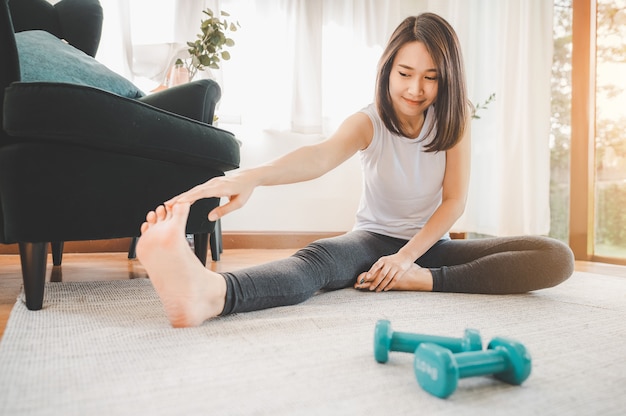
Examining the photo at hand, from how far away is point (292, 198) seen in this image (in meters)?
2.52

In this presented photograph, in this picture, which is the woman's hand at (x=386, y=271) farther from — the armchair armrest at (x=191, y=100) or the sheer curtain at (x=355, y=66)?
the sheer curtain at (x=355, y=66)

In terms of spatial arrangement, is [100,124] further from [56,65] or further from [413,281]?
[413,281]

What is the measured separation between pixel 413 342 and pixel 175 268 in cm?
37

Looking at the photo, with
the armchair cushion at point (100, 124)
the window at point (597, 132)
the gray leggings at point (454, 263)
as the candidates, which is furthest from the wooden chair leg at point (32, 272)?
the window at point (597, 132)

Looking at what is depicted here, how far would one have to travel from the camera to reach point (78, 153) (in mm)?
989

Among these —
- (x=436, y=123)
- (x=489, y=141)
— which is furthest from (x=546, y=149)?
(x=436, y=123)

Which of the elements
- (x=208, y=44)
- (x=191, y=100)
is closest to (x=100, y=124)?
(x=191, y=100)

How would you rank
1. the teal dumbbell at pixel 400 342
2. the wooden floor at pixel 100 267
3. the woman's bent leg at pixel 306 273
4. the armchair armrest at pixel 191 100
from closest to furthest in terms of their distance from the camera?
the teal dumbbell at pixel 400 342 < the woman's bent leg at pixel 306 273 < the wooden floor at pixel 100 267 < the armchair armrest at pixel 191 100

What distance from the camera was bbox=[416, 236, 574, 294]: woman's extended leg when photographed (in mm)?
1136

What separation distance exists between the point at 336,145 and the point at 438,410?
0.70 m

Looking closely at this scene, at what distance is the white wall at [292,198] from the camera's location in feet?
7.98

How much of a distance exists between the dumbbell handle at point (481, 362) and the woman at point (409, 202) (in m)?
0.44

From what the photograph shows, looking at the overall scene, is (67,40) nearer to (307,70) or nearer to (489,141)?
(307,70)

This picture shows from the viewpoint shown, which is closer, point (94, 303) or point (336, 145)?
point (94, 303)
